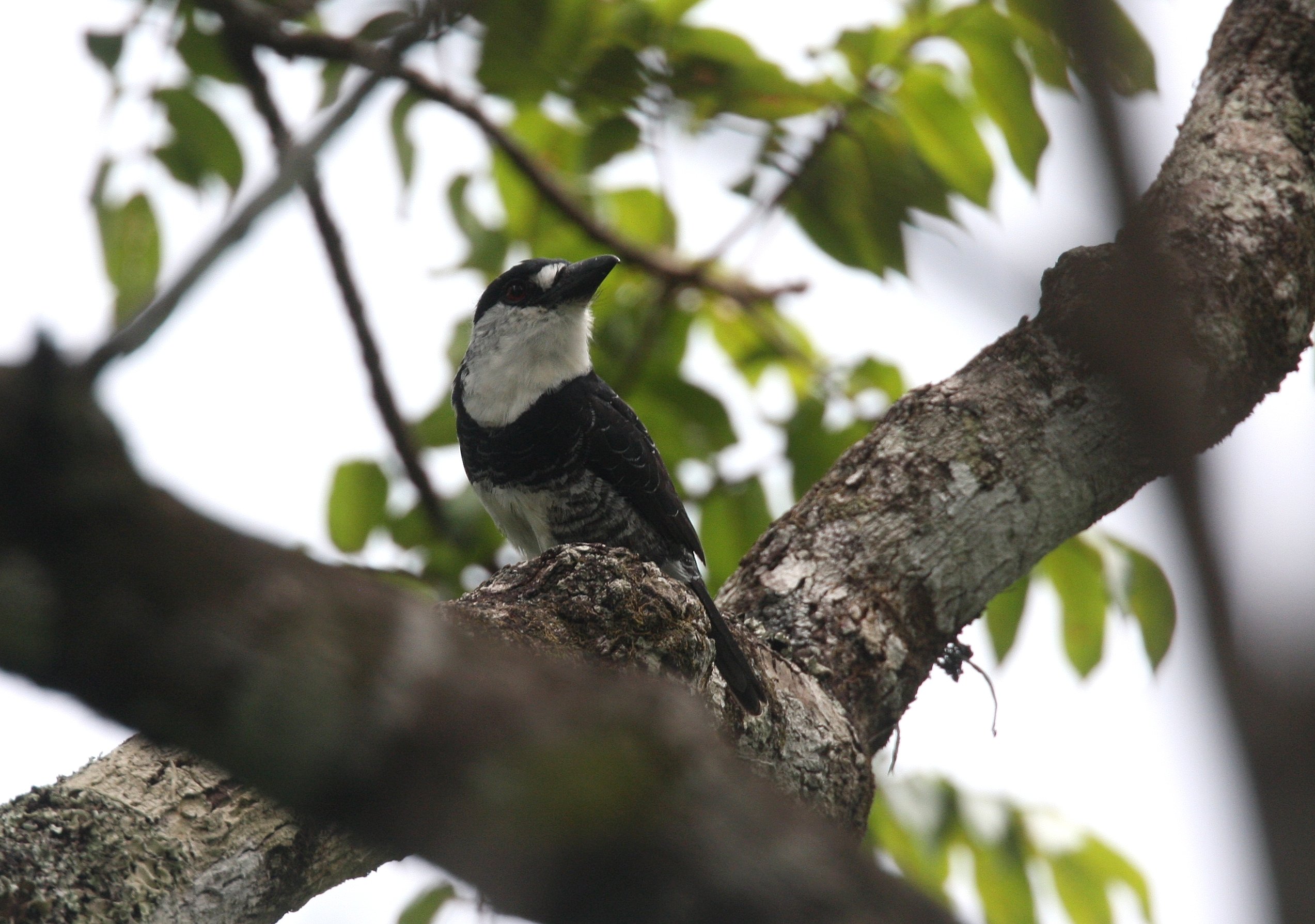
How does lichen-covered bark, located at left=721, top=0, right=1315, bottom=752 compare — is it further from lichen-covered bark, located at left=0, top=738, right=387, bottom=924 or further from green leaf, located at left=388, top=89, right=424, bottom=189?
green leaf, located at left=388, top=89, right=424, bottom=189

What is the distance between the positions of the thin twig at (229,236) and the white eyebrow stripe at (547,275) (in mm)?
2784

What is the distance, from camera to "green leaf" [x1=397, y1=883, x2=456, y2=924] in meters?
3.30

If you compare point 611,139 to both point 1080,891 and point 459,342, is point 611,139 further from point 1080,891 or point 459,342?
point 1080,891

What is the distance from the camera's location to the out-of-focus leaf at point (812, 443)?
3.92 m

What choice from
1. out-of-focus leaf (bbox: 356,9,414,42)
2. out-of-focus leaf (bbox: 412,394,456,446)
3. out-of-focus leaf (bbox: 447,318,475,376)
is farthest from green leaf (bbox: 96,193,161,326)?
out-of-focus leaf (bbox: 447,318,475,376)

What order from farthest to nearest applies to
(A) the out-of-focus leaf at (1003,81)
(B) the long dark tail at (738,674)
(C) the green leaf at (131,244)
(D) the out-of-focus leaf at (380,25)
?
(C) the green leaf at (131,244) → (A) the out-of-focus leaf at (1003,81) → (D) the out-of-focus leaf at (380,25) → (B) the long dark tail at (738,674)

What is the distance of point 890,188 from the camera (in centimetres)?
327

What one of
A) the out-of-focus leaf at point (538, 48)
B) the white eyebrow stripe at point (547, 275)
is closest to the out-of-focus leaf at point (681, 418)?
the white eyebrow stripe at point (547, 275)

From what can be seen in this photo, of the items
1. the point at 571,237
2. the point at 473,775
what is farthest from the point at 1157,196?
the point at 473,775

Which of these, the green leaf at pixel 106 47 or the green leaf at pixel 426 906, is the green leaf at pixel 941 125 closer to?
the green leaf at pixel 106 47

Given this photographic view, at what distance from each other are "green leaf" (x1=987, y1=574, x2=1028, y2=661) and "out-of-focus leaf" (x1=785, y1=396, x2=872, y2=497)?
2.29 feet

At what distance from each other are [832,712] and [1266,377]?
150 centimetres

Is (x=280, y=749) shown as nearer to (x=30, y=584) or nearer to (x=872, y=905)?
(x=30, y=584)

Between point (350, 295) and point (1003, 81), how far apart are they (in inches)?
82.8
